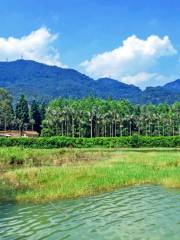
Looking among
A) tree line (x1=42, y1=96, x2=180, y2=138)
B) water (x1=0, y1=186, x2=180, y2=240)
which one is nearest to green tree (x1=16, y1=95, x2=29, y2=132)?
tree line (x1=42, y1=96, x2=180, y2=138)

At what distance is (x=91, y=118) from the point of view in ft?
417

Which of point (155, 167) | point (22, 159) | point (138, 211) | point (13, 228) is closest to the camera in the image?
point (13, 228)

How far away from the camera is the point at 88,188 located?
2520 cm

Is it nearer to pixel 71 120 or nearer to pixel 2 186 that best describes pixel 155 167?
pixel 2 186

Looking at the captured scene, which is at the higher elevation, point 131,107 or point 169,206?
point 131,107

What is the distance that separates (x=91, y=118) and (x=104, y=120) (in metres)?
4.71

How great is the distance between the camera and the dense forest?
424ft

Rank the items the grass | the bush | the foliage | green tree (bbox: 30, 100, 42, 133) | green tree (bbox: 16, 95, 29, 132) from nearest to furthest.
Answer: the grass
the bush
the foliage
green tree (bbox: 16, 95, 29, 132)
green tree (bbox: 30, 100, 42, 133)

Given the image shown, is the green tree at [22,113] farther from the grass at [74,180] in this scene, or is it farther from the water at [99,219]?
the water at [99,219]

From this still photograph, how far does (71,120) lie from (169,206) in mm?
110302

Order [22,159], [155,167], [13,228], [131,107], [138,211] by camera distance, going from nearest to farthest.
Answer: [13,228] < [138,211] < [155,167] < [22,159] < [131,107]

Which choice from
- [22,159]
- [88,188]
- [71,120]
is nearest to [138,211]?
[88,188]

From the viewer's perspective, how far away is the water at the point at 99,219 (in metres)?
15.8

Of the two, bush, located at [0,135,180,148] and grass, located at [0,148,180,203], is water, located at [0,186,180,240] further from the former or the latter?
bush, located at [0,135,180,148]
